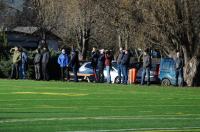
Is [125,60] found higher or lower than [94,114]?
higher

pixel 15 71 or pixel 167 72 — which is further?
pixel 167 72

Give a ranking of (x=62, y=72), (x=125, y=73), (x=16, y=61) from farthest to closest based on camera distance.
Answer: (x=16, y=61) → (x=62, y=72) → (x=125, y=73)

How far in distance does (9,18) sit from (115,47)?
13692 mm

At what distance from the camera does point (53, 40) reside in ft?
289

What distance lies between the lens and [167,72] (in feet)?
126

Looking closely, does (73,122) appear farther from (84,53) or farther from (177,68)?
(84,53)

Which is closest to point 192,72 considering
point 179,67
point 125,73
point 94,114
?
point 179,67

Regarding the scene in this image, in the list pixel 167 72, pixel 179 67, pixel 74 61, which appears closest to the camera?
pixel 179 67

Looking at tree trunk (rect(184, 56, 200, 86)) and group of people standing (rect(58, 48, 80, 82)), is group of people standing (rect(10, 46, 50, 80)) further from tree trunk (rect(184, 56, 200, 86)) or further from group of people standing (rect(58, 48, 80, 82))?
tree trunk (rect(184, 56, 200, 86))

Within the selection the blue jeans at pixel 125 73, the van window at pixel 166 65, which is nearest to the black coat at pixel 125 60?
the blue jeans at pixel 125 73

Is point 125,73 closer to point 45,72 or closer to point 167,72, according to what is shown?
point 45,72

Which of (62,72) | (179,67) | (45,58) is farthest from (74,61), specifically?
(179,67)

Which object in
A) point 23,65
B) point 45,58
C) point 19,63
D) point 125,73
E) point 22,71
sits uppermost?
point 45,58

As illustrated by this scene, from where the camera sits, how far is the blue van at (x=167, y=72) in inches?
1495
